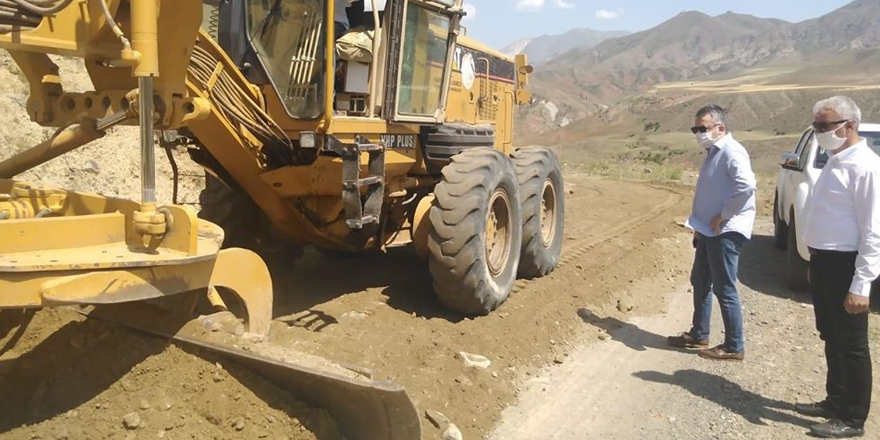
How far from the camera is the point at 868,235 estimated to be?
14.0ft

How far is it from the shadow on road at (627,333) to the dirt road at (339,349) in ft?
0.44

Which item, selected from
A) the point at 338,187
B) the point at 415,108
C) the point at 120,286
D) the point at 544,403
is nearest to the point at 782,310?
the point at 544,403

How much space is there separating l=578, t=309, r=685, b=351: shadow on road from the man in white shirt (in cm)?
157

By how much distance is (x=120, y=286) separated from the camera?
A: 124 inches

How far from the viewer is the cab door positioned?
18.5 feet

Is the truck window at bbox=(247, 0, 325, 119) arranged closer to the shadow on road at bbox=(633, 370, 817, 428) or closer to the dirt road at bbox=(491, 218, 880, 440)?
the dirt road at bbox=(491, 218, 880, 440)

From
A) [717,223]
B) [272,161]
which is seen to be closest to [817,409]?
[717,223]

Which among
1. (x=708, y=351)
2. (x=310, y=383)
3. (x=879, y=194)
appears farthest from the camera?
(x=708, y=351)

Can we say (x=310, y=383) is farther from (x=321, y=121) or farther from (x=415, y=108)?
(x=415, y=108)

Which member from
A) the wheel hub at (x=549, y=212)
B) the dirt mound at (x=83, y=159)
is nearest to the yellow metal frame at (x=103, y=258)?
the dirt mound at (x=83, y=159)

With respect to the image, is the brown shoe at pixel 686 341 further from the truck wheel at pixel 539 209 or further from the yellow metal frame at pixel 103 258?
the yellow metal frame at pixel 103 258

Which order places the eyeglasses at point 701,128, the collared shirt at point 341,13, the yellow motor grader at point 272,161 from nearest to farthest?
the yellow motor grader at point 272,161 → the collared shirt at point 341,13 → the eyeglasses at point 701,128

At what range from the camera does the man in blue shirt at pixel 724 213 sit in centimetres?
555

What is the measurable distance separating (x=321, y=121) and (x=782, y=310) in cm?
463
